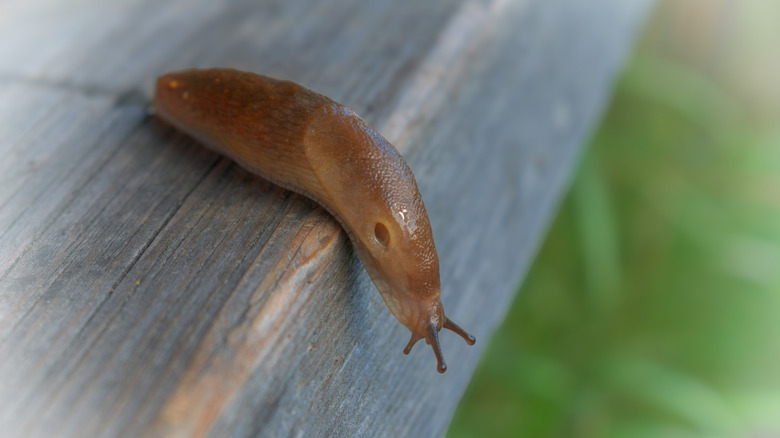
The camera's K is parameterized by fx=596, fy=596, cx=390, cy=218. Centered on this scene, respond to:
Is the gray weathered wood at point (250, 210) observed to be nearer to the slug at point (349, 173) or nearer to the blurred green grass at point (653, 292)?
the slug at point (349, 173)

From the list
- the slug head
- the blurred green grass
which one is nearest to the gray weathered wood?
the slug head

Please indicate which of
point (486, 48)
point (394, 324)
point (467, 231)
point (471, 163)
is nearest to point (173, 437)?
point (394, 324)

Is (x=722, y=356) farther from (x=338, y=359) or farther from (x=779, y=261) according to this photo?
(x=338, y=359)

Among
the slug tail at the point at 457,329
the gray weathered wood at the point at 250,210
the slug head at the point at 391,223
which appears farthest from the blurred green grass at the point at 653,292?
the slug head at the point at 391,223

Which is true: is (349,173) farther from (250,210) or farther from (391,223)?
(250,210)

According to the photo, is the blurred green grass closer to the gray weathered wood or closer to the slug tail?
the gray weathered wood

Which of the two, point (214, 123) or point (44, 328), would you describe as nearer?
point (44, 328)
